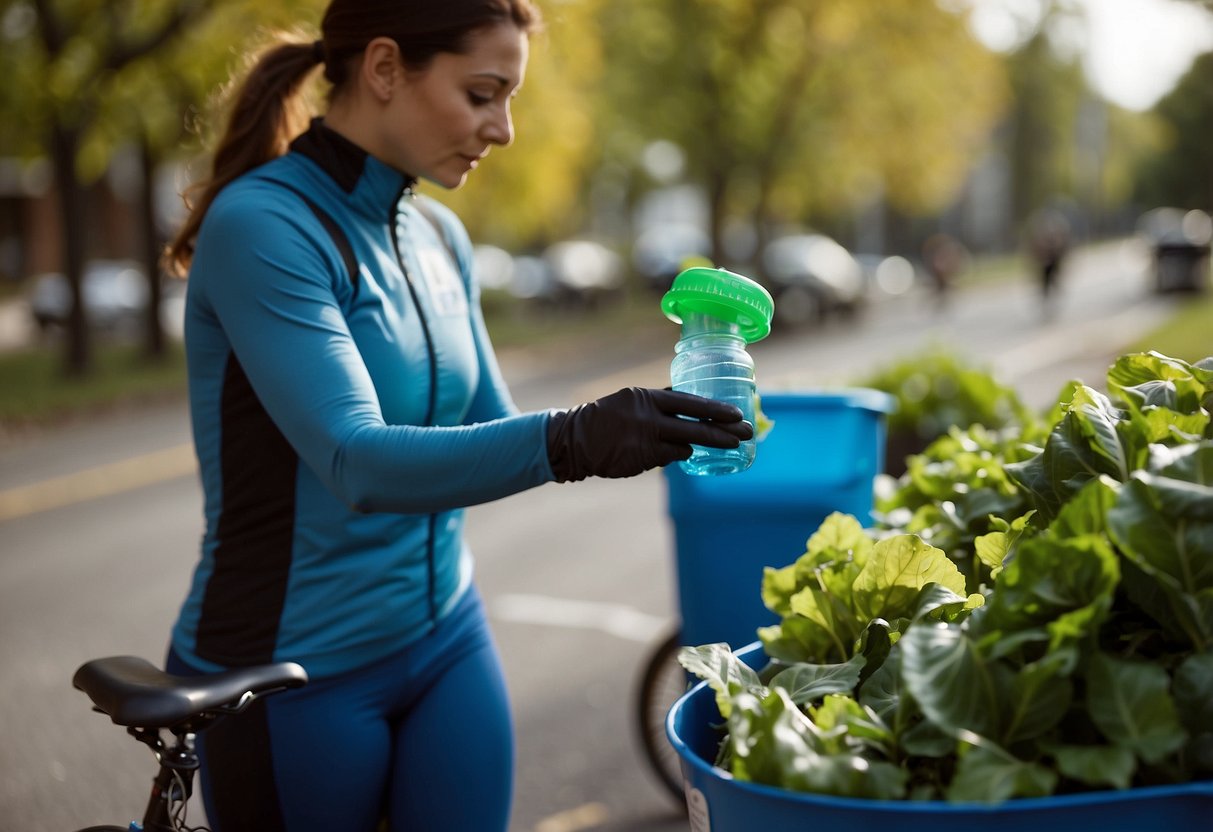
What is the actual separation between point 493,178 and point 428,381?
1922 cm

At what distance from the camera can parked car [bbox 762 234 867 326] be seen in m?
26.4

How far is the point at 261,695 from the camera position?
189cm

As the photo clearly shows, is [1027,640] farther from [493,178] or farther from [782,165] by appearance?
[782,165]

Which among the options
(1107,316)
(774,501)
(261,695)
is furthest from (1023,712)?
(1107,316)

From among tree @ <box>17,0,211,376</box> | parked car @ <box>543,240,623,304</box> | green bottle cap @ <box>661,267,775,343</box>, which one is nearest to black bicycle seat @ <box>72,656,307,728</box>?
green bottle cap @ <box>661,267,775,343</box>

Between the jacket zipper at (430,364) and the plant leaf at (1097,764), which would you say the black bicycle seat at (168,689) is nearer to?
the jacket zipper at (430,364)

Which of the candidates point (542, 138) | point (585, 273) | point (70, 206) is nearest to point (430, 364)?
point (70, 206)

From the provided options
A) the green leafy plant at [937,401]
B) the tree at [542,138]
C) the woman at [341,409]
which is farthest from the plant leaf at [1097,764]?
the tree at [542,138]

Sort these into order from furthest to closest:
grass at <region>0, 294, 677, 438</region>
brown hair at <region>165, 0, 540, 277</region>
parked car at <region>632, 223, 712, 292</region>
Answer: parked car at <region>632, 223, 712, 292</region> → grass at <region>0, 294, 677, 438</region> → brown hair at <region>165, 0, 540, 277</region>

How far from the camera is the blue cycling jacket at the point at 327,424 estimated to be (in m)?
1.68

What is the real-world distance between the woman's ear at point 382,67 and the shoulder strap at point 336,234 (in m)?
0.21

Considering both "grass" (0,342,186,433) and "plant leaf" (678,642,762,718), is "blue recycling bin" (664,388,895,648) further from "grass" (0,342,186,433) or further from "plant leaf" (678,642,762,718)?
"grass" (0,342,186,433)

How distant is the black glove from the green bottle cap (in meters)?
0.14

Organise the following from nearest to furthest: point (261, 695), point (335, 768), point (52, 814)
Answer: point (261, 695) → point (335, 768) → point (52, 814)
